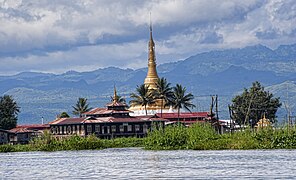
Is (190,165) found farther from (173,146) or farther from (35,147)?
(35,147)

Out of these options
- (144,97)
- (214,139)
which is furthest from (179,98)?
(214,139)

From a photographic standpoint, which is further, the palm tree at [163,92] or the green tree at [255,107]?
the palm tree at [163,92]

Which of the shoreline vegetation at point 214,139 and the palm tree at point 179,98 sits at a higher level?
the palm tree at point 179,98

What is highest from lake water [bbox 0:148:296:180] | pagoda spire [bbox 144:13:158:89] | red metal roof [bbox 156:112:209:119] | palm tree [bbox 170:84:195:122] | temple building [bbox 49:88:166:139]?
pagoda spire [bbox 144:13:158:89]

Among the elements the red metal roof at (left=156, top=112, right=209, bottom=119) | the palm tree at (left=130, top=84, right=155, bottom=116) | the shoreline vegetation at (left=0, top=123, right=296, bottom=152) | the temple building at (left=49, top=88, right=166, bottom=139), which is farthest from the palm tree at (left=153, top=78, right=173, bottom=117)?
the shoreline vegetation at (left=0, top=123, right=296, bottom=152)

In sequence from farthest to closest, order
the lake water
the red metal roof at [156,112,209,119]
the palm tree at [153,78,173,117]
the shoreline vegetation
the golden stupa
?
the golden stupa
the palm tree at [153,78,173,117]
the red metal roof at [156,112,209,119]
the shoreline vegetation
the lake water

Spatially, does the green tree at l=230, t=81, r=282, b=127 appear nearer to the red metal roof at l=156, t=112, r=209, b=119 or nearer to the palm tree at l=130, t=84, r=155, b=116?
the red metal roof at l=156, t=112, r=209, b=119

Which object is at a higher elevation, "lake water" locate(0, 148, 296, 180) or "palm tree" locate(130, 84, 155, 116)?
"palm tree" locate(130, 84, 155, 116)

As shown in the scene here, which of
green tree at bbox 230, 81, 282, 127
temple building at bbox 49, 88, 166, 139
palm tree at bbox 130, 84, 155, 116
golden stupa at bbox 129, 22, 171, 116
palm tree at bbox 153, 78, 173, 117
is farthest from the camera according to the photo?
golden stupa at bbox 129, 22, 171, 116

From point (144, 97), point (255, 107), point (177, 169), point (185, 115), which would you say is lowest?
point (177, 169)

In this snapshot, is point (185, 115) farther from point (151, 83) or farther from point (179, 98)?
point (151, 83)

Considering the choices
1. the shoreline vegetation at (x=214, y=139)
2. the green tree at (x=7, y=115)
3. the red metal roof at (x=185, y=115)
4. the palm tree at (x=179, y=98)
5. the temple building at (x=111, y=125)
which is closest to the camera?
the shoreline vegetation at (x=214, y=139)

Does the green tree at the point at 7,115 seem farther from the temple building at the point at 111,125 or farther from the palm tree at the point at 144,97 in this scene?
the palm tree at the point at 144,97

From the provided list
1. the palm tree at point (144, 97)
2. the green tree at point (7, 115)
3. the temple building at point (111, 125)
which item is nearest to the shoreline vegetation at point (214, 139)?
the temple building at point (111, 125)
